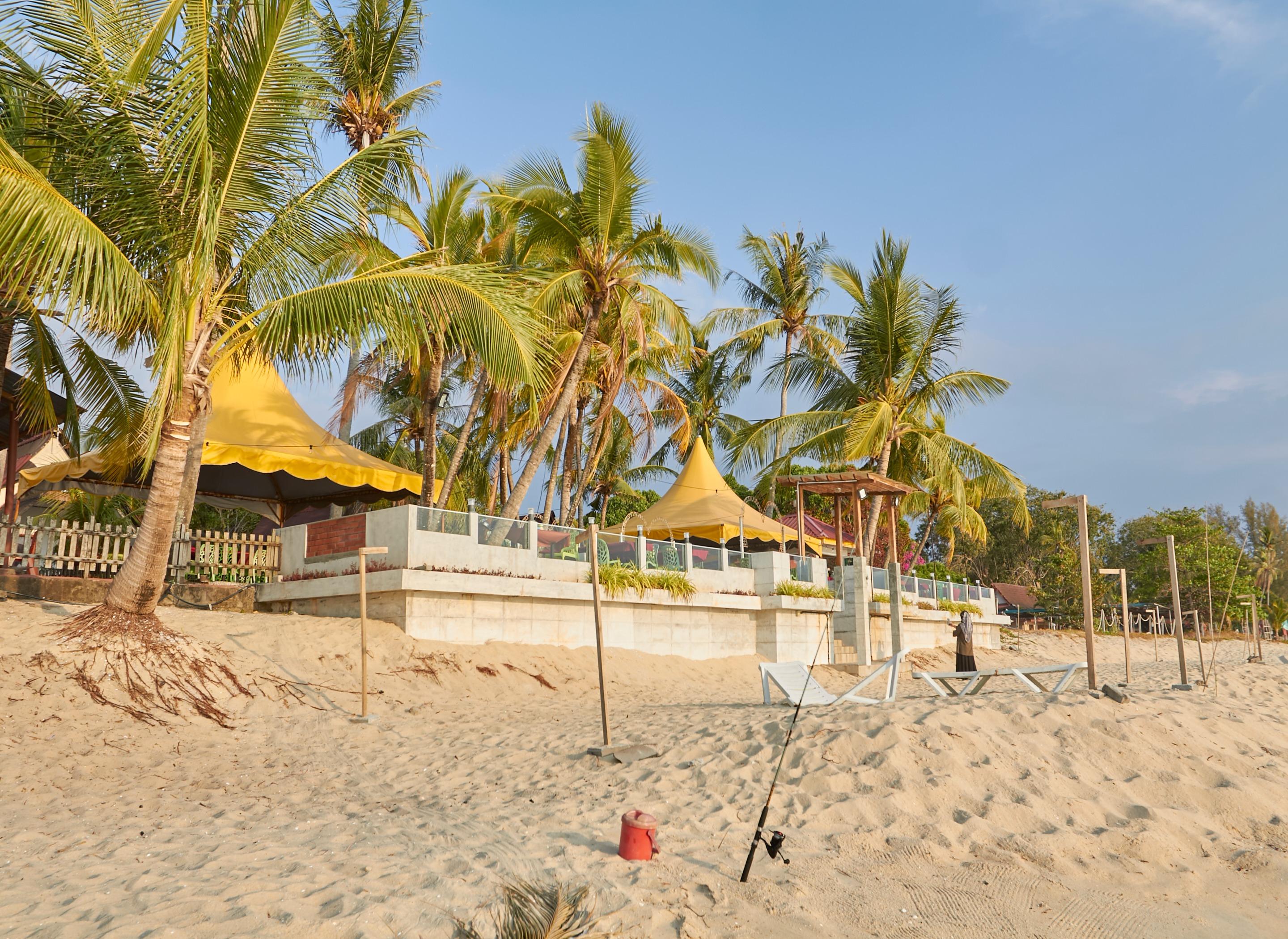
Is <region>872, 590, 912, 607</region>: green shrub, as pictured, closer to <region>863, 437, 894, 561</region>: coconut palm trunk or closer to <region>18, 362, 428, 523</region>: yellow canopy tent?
<region>863, 437, 894, 561</region>: coconut palm trunk

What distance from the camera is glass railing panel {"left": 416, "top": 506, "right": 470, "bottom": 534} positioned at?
1244 centimetres

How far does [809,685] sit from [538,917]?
571cm

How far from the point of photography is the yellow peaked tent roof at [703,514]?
2269 cm

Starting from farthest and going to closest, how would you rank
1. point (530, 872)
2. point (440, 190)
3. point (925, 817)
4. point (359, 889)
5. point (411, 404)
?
point (411, 404) → point (440, 190) → point (925, 817) → point (530, 872) → point (359, 889)

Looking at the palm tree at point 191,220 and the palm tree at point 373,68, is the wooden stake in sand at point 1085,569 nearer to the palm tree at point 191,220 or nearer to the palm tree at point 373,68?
the palm tree at point 191,220

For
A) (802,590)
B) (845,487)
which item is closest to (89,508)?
(802,590)

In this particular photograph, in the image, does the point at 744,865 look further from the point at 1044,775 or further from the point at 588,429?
the point at 588,429

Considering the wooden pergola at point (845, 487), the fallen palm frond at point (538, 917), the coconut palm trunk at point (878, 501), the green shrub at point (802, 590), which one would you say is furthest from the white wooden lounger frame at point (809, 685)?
the coconut palm trunk at point (878, 501)

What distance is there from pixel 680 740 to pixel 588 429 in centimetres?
2217

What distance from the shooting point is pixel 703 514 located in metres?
23.2

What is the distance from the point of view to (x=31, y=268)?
8.37 metres

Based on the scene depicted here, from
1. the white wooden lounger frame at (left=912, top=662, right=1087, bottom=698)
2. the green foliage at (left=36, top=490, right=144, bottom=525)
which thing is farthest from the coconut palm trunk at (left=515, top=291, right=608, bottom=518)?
the green foliage at (left=36, top=490, right=144, bottom=525)

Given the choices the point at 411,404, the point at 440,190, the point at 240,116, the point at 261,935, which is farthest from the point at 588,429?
the point at 261,935

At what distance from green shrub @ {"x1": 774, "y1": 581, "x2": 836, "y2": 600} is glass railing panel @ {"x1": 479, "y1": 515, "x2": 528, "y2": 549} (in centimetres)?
597
